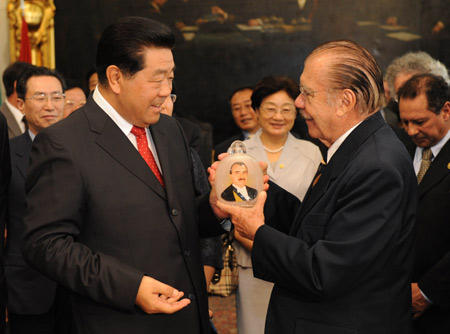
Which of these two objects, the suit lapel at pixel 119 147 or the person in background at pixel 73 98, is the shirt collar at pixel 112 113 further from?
the person in background at pixel 73 98

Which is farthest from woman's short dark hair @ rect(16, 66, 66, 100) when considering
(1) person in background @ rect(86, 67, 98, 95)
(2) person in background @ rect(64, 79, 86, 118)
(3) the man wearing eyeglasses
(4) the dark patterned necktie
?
(4) the dark patterned necktie

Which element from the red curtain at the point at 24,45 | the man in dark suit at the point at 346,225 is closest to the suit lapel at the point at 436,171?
the man in dark suit at the point at 346,225

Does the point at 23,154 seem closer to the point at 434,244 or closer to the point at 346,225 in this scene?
the point at 346,225

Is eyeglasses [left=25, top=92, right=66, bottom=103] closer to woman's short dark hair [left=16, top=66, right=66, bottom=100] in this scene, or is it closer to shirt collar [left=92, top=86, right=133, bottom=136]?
woman's short dark hair [left=16, top=66, right=66, bottom=100]

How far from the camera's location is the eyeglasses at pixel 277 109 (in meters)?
4.06

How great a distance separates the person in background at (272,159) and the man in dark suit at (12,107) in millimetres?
2254

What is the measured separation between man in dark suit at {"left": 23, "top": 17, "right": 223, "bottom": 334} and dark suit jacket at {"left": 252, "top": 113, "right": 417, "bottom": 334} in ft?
1.27

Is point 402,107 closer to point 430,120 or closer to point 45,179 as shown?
point 430,120

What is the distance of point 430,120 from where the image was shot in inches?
128

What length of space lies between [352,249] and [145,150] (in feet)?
2.96

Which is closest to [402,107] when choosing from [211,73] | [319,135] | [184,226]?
[319,135]

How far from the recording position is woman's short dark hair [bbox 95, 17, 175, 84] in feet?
6.78

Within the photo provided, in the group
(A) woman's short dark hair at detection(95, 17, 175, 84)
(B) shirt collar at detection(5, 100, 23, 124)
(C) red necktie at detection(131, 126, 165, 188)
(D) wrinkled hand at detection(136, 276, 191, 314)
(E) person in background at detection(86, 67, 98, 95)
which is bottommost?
(B) shirt collar at detection(5, 100, 23, 124)

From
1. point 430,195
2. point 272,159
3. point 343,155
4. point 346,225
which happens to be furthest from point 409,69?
point 346,225
